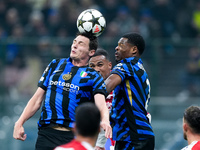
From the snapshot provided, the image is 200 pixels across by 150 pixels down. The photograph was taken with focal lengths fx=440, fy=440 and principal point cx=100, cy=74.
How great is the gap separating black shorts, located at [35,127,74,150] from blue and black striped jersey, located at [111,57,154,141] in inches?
37.7

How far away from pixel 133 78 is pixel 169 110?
20.0ft

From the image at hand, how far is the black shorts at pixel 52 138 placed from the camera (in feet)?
17.1

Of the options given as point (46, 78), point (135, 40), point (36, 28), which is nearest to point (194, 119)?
point (135, 40)

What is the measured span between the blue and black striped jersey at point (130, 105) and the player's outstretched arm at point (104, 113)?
2.39ft

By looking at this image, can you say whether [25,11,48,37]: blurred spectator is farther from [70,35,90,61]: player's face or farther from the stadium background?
[70,35,90,61]: player's face

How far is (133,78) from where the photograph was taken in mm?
6008

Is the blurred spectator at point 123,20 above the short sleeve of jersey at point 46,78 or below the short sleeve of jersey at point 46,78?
above

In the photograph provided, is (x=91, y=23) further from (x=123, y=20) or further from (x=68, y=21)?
(x=123, y=20)

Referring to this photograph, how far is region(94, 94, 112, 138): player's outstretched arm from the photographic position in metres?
4.79

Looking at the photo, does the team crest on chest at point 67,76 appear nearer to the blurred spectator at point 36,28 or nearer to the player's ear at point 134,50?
the player's ear at point 134,50

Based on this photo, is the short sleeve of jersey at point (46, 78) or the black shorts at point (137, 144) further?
the black shorts at point (137, 144)

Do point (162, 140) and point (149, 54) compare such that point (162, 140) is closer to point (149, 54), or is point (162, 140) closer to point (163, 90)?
point (163, 90)

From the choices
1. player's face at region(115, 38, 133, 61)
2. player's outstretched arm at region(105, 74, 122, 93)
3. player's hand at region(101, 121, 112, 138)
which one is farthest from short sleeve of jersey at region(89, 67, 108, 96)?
player's face at region(115, 38, 133, 61)

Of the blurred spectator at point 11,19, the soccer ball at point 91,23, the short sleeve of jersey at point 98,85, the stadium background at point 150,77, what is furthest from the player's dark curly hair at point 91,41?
the blurred spectator at point 11,19
